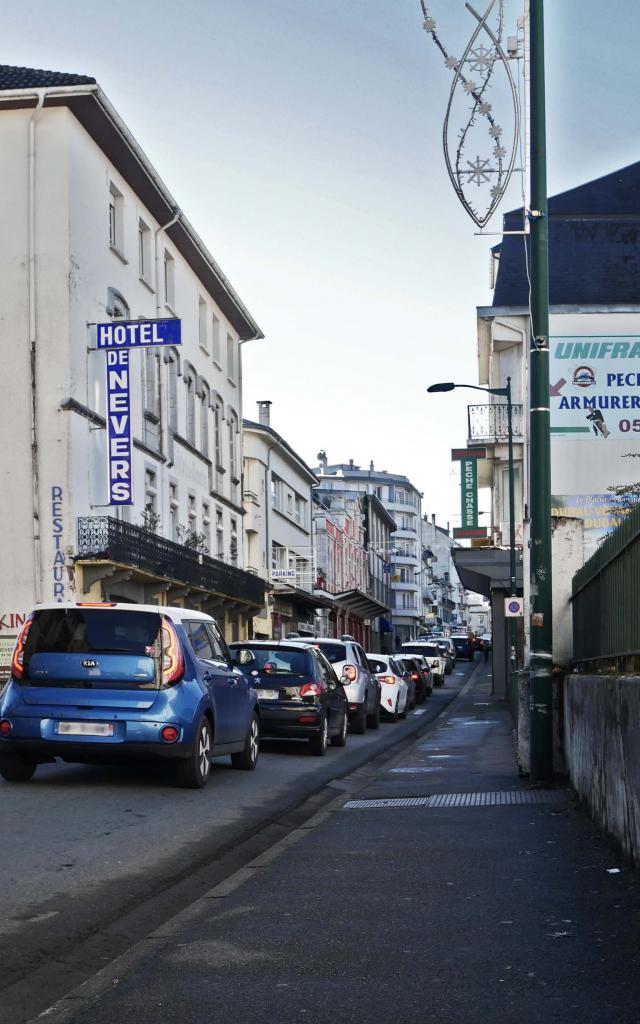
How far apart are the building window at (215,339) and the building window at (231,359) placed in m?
1.62

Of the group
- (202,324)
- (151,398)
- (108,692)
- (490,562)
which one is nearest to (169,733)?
(108,692)

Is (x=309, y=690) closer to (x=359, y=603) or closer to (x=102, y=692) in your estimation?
(x=102, y=692)

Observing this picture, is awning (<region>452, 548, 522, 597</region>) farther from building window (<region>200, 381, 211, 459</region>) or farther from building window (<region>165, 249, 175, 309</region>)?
building window (<region>165, 249, 175, 309</region>)

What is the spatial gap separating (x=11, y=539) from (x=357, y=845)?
24.8 m

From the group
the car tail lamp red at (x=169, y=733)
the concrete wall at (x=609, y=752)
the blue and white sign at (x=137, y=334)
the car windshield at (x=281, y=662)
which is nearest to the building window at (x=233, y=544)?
the blue and white sign at (x=137, y=334)

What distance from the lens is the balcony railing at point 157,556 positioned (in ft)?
108

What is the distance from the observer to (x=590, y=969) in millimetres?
5484

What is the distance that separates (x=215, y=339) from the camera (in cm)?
5166

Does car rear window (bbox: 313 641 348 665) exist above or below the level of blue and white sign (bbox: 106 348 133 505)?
below

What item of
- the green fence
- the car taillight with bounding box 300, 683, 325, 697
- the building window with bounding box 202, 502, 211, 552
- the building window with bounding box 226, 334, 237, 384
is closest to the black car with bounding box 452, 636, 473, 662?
the building window with bounding box 226, 334, 237, 384

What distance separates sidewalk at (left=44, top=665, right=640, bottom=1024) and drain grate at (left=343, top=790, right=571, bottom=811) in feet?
5.19

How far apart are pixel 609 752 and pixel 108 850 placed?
10.9 ft

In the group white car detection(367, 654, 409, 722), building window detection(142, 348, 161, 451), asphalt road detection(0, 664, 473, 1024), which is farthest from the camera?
building window detection(142, 348, 161, 451)

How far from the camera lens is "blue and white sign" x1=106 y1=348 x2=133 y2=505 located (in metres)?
33.3
